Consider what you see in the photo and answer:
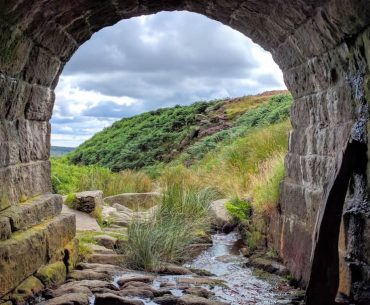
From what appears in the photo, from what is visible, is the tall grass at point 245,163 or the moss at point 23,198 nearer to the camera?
the moss at point 23,198

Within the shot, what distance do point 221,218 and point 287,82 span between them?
413 cm

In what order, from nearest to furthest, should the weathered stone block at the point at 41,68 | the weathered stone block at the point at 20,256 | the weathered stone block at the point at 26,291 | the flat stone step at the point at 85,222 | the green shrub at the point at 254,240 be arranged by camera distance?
the weathered stone block at the point at 20,256 → the weathered stone block at the point at 26,291 → the weathered stone block at the point at 41,68 → the green shrub at the point at 254,240 → the flat stone step at the point at 85,222

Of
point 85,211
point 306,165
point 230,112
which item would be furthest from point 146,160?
point 306,165

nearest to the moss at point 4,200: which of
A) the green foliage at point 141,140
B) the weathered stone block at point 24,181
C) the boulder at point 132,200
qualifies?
the weathered stone block at point 24,181

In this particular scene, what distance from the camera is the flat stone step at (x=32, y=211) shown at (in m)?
5.65

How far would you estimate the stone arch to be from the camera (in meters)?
4.93

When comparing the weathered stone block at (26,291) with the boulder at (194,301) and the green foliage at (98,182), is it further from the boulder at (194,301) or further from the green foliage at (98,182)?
the green foliage at (98,182)

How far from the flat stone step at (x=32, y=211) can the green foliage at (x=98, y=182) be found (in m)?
6.81

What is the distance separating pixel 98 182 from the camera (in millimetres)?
14266

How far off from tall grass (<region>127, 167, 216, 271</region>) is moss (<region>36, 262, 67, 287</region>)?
1.28 meters

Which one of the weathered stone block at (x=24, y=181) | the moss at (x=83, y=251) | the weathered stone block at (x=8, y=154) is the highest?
the weathered stone block at (x=8, y=154)

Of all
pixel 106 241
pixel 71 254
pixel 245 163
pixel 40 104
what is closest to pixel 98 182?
pixel 245 163

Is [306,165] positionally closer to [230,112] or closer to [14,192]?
[14,192]

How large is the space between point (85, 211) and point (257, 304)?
15.8 ft
